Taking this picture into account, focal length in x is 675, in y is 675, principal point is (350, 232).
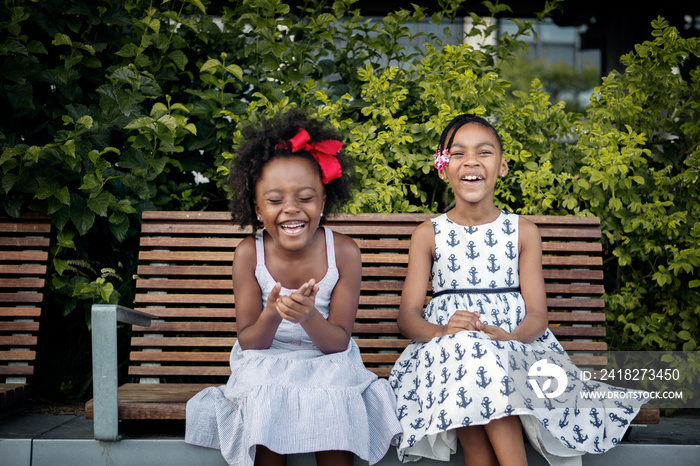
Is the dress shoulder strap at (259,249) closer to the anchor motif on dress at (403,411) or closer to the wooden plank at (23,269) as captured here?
the anchor motif on dress at (403,411)

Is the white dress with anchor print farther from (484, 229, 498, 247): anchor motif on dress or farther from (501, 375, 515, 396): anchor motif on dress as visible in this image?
(484, 229, 498, 247): anchor motif on dress

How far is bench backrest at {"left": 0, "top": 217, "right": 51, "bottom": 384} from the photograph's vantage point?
2.92m

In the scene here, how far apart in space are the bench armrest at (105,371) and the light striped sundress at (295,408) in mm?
260

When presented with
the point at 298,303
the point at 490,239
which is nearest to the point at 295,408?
the point at 298,303

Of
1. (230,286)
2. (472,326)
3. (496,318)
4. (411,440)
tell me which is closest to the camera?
(411,440)

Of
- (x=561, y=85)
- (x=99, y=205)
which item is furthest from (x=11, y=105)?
(x=561, y=85)

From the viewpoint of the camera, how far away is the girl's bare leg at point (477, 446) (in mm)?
2168

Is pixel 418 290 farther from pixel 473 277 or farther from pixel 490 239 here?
pixel 490 239

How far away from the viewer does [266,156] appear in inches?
95.3

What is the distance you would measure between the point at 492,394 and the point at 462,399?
0.09m

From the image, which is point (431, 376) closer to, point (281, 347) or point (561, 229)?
point (281, 347)

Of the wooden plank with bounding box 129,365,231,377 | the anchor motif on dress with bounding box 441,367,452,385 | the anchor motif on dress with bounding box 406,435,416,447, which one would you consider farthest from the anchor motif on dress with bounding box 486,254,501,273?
the wooden plank with bounding box 129,365,231,377

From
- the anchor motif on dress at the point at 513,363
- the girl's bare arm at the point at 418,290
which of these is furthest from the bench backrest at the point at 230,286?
the anchor motif on dress at the point at 513,363

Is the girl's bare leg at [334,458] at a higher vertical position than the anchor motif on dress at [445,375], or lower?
lower
